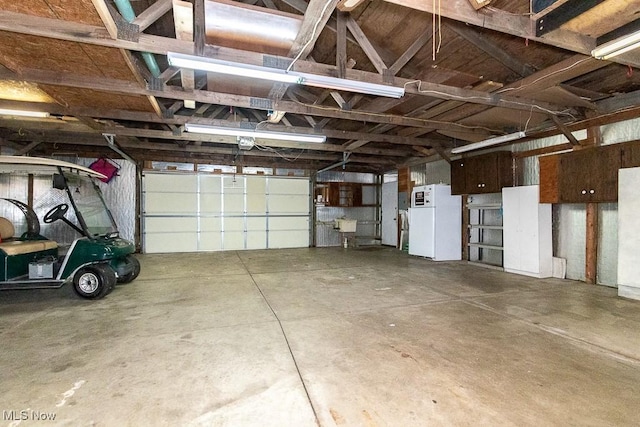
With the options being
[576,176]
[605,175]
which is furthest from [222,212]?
[605,175]

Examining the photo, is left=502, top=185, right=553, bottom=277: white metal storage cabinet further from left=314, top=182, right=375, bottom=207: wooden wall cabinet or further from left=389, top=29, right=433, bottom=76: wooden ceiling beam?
left=314, top=182, right=375, bottom=207: wooden wall cabinet

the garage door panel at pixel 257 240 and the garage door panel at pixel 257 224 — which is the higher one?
the garage door panel at pixel 257 224

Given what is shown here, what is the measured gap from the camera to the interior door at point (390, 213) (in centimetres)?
978

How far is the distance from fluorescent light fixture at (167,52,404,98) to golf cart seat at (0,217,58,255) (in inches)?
126

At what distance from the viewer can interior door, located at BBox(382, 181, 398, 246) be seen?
9781 mm

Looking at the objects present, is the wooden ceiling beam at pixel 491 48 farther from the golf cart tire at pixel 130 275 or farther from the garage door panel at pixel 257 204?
the garage door panel at pixel 257 204

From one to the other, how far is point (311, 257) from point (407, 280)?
314 cm

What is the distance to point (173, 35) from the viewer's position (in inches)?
133

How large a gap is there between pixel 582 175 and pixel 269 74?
4.87m

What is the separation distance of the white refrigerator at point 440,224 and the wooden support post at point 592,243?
2.59 metres

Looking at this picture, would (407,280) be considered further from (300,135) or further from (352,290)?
(300,135)

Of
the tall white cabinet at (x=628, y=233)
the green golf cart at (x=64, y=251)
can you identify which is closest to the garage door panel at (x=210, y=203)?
the green golf cart at (x=64, y=251)

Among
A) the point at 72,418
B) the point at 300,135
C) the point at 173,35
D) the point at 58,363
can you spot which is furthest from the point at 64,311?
the point at 300,135

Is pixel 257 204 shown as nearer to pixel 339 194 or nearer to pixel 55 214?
pixel 339 194
